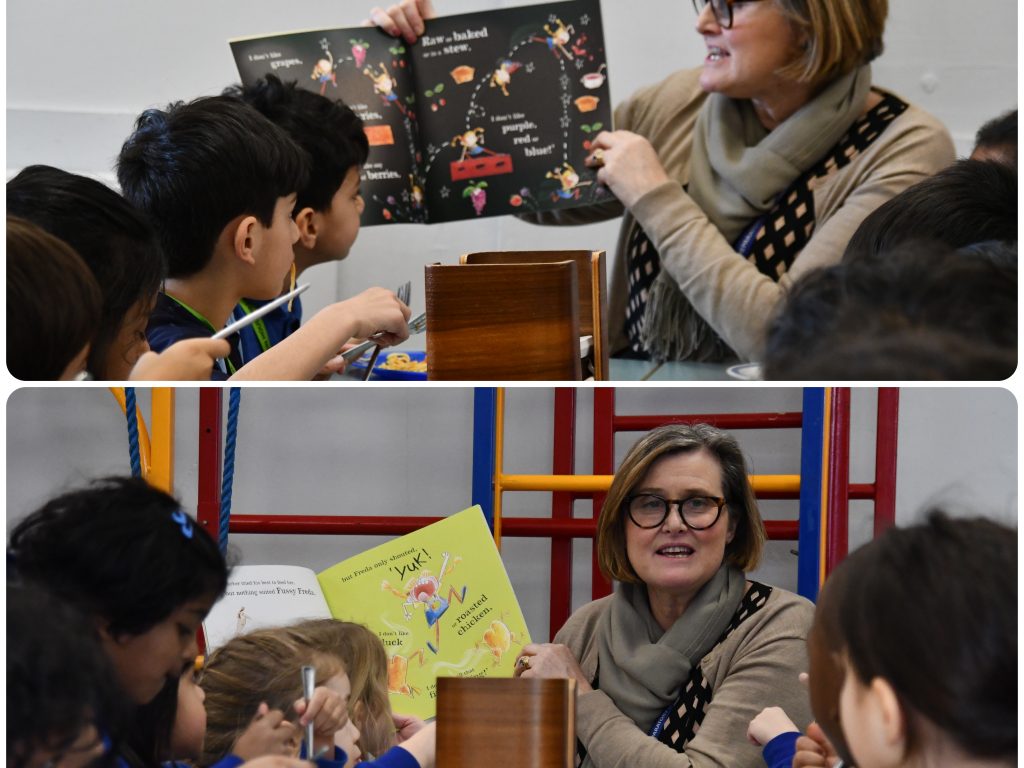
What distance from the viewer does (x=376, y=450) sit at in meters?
2.35

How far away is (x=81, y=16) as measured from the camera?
8.46 feet

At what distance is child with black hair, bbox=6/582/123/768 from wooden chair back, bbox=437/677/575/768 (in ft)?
0.84

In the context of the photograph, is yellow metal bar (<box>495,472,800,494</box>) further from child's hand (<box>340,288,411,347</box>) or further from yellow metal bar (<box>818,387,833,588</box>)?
child's hand (<box>340,288,411,347</box>)

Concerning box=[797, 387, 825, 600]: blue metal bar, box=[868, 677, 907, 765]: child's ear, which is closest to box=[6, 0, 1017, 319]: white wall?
box=[797, 387, 825, 600]: blue metal bar

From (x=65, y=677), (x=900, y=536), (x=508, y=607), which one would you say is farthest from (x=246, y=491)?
(x=900, y=536)

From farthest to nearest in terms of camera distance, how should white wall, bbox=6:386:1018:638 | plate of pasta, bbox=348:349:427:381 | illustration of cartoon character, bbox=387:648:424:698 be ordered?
white wall, bbox=6:386:1018:638, plate of pasta, bbox=348:349:427:381, illustration of cartoon character, bbox=387:648:424:698

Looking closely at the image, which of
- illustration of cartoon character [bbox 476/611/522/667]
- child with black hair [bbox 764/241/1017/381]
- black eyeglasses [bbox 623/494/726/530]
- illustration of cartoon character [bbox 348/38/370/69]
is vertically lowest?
illustration of cartoon character [bbox 476/611/522/667]

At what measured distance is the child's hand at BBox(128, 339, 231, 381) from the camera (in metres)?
0.97

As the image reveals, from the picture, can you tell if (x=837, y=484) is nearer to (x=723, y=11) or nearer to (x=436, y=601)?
(x=436, y=601)

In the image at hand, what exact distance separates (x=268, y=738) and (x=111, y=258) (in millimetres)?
459

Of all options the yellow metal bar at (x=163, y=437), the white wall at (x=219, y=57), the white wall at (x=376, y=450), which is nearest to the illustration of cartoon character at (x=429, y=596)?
the yellow metal bar at (x=163, y=437)

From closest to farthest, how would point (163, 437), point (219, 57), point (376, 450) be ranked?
point (163, 437) → point (376, 450) → point (219, 57)

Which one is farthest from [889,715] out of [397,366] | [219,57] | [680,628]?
[219,57]

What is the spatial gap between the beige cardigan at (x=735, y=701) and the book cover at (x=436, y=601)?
0.43ft
